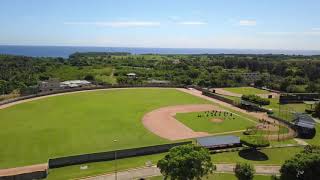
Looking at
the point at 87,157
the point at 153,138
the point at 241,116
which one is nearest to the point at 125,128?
the point at 153,138

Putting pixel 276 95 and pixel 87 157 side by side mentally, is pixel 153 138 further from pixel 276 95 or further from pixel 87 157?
pixel 276 95

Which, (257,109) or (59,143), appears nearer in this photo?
(59,143)

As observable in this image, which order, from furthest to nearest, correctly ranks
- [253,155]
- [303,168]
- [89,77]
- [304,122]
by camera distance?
[89,77]
[304,122]
[253,155]
[303,168]

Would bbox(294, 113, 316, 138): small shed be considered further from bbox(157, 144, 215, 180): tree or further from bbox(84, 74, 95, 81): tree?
bbox(84, 74, 95, 81): tree

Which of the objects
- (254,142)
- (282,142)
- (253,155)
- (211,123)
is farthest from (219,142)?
(211,123)

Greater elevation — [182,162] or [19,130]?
[182,162]

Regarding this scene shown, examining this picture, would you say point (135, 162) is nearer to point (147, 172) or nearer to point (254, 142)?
point (147, 172)

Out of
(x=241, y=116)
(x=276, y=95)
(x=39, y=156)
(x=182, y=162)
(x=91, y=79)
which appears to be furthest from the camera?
(x=91, y=79)
